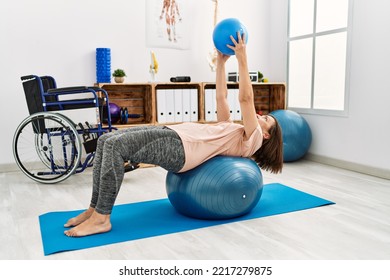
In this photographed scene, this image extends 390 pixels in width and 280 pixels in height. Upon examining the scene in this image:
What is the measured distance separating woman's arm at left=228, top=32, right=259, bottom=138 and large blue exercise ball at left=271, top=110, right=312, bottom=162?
1883 mm

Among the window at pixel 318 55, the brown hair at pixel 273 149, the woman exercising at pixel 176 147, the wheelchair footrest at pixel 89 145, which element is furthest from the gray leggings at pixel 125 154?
the window at pixel 318 55

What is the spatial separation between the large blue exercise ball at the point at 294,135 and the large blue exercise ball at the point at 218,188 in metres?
1.72

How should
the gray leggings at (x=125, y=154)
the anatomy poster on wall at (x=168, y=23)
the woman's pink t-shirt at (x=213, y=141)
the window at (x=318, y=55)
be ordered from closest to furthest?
the gray leggings at (x=125, y=154) < the woman's pink t-shirt at (x=213, y=141) < the window at (x=318, y=55) < the anatomy poster on wall at (x=168, y=23)

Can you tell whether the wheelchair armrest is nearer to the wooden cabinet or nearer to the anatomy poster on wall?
the wooden cabinet

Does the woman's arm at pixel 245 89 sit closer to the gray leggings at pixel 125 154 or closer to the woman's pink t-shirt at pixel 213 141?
the woman's pink t-shirt at pixel 213 141

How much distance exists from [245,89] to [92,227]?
110cm

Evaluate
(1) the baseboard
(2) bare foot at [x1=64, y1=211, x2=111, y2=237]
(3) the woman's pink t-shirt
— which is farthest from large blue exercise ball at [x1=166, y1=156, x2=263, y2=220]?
(1) the baseboard

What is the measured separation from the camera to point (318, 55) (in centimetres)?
414

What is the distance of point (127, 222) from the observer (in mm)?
2350

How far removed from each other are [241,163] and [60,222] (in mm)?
1118

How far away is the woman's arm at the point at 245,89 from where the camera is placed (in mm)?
2098

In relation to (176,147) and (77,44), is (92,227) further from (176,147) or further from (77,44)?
(77,44)

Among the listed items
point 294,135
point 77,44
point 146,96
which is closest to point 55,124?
point 77,44

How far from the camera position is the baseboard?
3458 mm
